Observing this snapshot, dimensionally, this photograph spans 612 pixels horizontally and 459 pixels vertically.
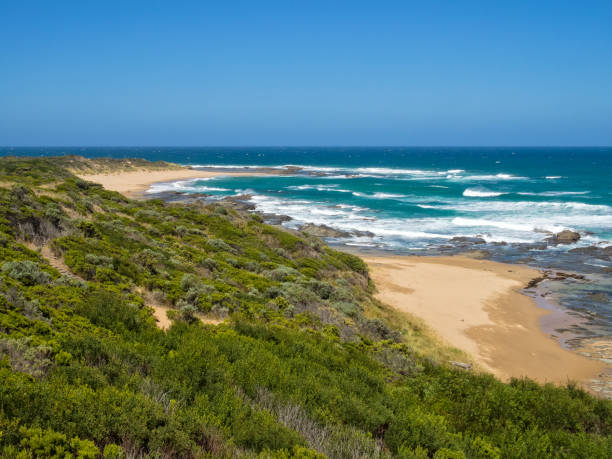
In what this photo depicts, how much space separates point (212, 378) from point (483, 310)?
16346 millimetres

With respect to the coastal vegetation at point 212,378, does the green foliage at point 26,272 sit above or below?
above

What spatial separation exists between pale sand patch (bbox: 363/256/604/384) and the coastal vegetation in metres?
2.77

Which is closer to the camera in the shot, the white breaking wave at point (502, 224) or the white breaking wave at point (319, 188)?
the white breaking wave at point (502, 224)

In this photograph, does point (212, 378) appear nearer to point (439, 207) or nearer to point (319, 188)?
point (439, 207)

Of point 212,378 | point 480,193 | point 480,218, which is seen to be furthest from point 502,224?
point 212,378

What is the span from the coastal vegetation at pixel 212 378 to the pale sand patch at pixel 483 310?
277 cm

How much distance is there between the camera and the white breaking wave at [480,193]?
57094 mm

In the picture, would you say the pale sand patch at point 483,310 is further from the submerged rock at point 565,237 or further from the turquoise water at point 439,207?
the submerged rock at point 565,237

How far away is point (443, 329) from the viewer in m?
16.5

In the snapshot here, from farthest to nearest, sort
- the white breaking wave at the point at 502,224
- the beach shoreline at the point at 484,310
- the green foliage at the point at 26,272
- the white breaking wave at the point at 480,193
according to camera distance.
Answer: the white breaking wave at the point at 480,193 → the white breaking wave at the point at 502,224 → the beach shoreline at the point at 484,310 → the green foliage at the point at 26,272

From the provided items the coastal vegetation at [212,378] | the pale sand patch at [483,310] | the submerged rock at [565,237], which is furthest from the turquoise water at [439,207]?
the coastal vegetation at [212,378]

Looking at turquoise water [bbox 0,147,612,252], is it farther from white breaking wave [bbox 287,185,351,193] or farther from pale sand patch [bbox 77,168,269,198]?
pale sand patch [bbox 77,168,269,198]

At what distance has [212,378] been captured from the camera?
5539 mm

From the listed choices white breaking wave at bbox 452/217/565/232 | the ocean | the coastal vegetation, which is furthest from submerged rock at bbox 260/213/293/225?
the coastal vegetation
